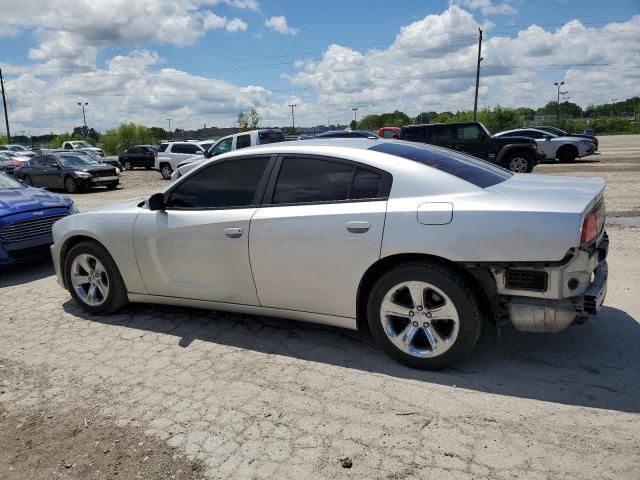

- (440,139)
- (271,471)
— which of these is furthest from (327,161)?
(440,139)

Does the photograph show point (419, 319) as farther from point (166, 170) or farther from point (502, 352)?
point (166, 170)

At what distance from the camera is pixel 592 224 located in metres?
3.13

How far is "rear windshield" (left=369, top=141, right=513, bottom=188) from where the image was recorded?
3569 millimetres

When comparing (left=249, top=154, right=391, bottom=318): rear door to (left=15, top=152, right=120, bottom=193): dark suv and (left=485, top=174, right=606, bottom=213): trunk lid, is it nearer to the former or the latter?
(left=485, top=174, right=606, bottom=213): trunk lid

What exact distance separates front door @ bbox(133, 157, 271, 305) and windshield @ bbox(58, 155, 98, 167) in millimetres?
16026

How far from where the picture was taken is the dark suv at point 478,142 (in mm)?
15531

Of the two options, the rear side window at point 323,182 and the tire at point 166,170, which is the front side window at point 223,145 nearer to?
the tire at point 166,170

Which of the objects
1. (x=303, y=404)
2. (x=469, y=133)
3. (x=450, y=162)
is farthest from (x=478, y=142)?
(x=303, y=404)

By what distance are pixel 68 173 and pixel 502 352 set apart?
17.9 metres

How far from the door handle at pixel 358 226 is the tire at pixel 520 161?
14.1 metres

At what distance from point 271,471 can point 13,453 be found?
1505mm

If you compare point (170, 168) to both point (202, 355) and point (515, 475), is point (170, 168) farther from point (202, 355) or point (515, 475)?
point (515, 475)

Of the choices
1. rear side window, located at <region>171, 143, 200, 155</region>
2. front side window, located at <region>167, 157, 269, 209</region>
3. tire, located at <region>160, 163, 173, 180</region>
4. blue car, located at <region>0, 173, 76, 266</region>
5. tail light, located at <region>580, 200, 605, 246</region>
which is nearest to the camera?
tail light, located at <region>580, 200, 605, 246</region>

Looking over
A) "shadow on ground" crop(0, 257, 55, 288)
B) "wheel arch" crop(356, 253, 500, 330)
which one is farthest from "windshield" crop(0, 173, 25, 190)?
"wheel arch" crop(356, 253, 500, 330)
